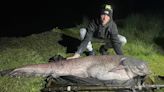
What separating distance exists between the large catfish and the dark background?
208 inches

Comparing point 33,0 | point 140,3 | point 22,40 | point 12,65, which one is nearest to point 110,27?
point 12,65

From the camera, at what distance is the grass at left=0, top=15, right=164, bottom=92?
6.68m

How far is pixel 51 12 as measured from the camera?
15.5 meters

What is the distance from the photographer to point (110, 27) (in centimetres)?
755

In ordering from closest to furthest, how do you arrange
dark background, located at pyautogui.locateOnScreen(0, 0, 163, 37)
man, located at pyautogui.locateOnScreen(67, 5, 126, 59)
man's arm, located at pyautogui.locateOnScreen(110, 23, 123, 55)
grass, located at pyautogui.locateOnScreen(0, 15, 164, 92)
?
grass, located at pyautogui.locateOnScreen(0, 15, 164, 92)
man, located at pyautogui.locateOnScreen(67, 5, 126, 59)
man's arm, located at pyautogui.locateOnScreen(110, 23, 123, 55)
dark background, located at pyautogui.locateOnScreen(0, 0, 163, 37)

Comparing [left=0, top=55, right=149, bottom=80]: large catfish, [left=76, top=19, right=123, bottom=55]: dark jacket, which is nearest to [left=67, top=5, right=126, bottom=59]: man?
[left=76, top=19, right=123, bottom=55]: dark jacket

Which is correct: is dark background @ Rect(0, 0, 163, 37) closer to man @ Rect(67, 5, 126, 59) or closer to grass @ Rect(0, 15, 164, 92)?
grass @ Rect(0, 15, 164, 92)

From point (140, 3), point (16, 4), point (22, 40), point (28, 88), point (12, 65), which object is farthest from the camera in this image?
point (16, 4)

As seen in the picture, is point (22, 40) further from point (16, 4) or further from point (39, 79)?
point (16, 4)

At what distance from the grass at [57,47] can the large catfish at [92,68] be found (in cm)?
17

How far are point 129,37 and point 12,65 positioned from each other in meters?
3.68

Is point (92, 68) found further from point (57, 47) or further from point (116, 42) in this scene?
point (57, 47)

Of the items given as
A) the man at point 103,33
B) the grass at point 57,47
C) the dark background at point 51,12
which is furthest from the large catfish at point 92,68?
the dark background at point 51,12

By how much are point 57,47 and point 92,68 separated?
7.06 feet
